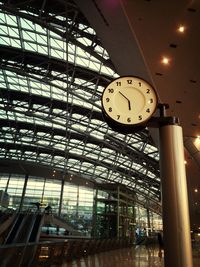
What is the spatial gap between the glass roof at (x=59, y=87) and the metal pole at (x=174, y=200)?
15.5 m

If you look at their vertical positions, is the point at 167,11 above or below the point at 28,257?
above

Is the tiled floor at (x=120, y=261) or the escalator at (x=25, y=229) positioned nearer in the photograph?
the tiled floor at (x=120, y=261)

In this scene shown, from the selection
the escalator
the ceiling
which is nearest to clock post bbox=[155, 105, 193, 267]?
the ceiling

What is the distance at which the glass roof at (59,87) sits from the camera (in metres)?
17.5

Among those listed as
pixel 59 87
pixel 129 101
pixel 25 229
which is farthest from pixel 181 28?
pixel 25 229

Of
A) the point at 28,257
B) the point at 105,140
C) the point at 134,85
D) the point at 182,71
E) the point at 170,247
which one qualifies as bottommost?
the point at 28,257

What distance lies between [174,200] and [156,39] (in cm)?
745

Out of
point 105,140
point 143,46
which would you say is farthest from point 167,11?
point 105,140

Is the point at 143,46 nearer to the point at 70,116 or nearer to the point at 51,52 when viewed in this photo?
the point at 51,52

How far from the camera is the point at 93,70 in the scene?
22.1 metres

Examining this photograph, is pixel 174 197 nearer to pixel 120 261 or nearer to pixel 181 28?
pixel 181 28

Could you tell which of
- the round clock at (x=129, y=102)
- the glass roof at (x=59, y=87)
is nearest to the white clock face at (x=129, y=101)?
the round clock at (x=129, y=102)

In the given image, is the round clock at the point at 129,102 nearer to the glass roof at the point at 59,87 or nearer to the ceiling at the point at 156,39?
the ceiling at the point at 156,39

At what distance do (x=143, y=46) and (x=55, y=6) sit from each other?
10.5 m
